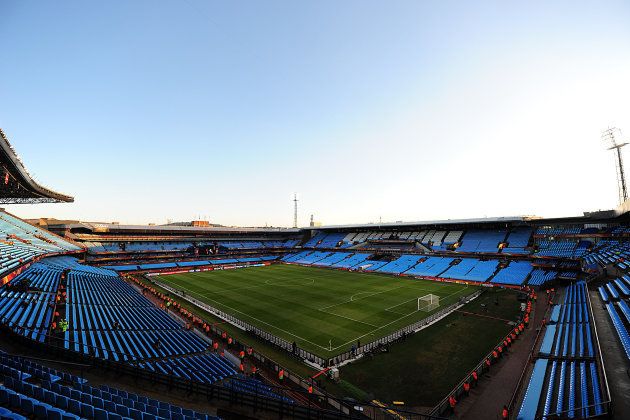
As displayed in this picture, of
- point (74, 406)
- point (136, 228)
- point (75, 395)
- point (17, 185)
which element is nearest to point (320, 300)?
point (75, 395)

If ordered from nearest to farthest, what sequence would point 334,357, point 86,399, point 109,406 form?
point 109,406 → point 86,399 → point 334,357

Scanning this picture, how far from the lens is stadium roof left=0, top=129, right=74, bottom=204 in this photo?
2206 cm

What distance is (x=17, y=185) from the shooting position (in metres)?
31.8

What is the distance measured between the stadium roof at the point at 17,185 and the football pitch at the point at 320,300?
2038cm

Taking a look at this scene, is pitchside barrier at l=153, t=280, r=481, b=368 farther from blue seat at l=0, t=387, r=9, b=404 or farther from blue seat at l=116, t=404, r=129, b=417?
blue seat at l=0, t=387, r=9, b=404

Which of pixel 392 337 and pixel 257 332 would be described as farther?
pixel 257 332

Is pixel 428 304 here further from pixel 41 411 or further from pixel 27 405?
pixel 27 405

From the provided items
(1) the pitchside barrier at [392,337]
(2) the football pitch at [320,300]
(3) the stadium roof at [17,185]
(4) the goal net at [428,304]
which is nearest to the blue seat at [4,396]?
(1) the pitchside barrier at [392,337]

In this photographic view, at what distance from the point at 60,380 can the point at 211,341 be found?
14.4 meters

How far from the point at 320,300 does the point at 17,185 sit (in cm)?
3535

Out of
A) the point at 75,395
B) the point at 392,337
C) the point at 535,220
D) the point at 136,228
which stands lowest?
the point at 392,337

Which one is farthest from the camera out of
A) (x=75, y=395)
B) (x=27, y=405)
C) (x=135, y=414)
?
(x=75, y=395)

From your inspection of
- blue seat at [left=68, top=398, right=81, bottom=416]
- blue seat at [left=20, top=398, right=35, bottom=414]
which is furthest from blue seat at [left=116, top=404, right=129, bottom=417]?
blue seat at [left=20, top=398, right=35, bottom=414]

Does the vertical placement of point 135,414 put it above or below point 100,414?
below
